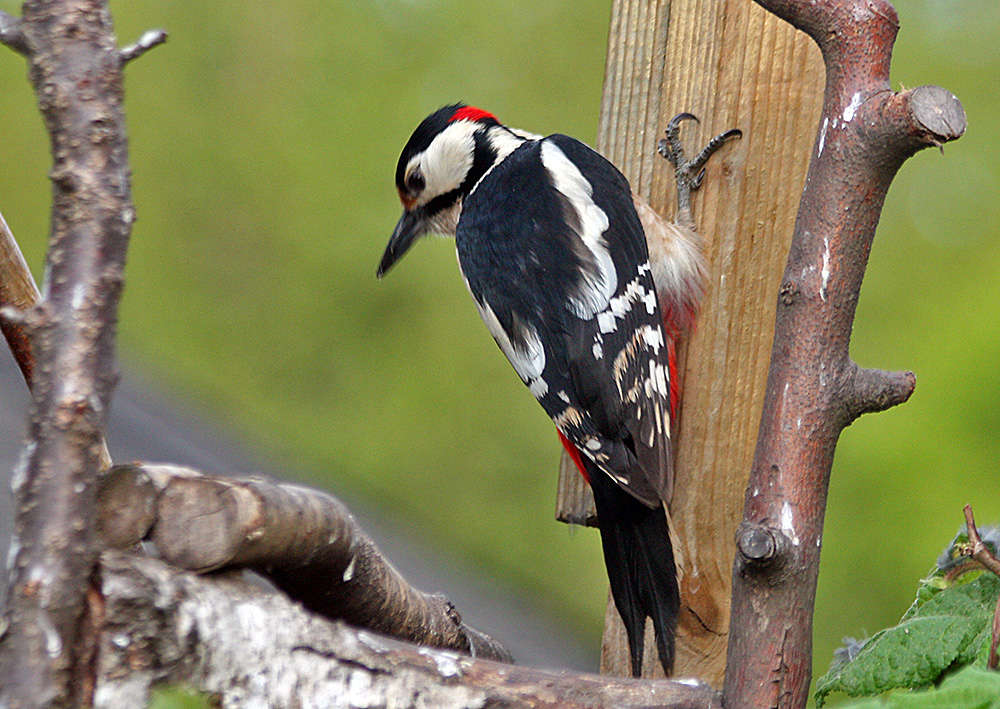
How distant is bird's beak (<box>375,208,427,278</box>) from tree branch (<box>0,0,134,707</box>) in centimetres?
126

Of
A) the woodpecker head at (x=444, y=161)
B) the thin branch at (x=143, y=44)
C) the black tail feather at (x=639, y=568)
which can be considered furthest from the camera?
the woodpecker head at (x=444, y=161)

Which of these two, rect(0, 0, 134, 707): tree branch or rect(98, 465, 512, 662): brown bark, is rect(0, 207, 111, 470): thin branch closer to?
rect(98, 465, 512, 662): brown bark

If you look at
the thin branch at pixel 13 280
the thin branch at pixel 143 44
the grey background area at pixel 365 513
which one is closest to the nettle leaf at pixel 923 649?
the thin branch at pixel 143 44

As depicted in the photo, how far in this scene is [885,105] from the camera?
3.40 feet

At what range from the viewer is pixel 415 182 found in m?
1.96

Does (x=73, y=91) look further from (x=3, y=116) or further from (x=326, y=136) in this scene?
(x=3, y=116)

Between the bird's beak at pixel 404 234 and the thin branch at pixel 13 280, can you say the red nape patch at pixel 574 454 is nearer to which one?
the bird's beak at pixel 404 234

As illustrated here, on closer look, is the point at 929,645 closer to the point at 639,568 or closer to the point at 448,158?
the point at 639,568

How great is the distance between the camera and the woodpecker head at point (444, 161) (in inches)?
75.8

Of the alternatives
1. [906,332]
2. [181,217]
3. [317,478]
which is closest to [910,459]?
[906,332]

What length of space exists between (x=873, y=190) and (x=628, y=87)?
1.96ft

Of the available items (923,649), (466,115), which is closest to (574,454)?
(923,649)

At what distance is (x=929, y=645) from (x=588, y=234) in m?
0.84

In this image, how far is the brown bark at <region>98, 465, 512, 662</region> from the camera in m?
0.80
